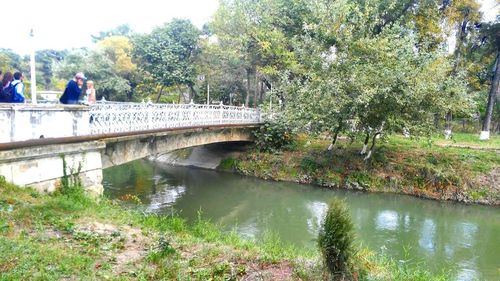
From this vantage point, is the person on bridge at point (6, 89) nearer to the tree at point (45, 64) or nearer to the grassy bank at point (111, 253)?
the grassy bank at point (111, 253)

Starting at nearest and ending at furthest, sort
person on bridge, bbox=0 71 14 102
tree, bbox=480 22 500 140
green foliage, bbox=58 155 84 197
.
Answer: green foliage, bbox=58 155 84 197 < person on bridge, bbox=0 71 14 102 < tree, bbox=480 22 500 140

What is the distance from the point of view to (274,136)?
22109 mm

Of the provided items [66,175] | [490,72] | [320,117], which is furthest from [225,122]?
[490,72]

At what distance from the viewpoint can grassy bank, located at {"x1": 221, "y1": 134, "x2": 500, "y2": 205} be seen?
16953 millimetres

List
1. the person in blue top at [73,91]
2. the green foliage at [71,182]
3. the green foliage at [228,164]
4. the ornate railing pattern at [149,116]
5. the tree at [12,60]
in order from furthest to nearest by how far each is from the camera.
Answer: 1. the tree at [12,60]
2. the green foliage at [228,164]
3. the ornate railing pattern at [149,116]
4. the person in blue top at [73,91]
5. the green foliage at [71,182]

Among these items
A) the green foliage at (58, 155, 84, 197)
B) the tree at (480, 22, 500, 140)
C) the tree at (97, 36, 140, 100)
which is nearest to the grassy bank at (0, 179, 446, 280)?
the green foliage at (58, 155, 84, 197)

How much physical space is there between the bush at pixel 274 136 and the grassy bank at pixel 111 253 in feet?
48.7

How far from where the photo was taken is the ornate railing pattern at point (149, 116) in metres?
9.74

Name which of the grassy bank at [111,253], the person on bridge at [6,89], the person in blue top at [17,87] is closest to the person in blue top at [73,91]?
the person in blue top at [17,87]

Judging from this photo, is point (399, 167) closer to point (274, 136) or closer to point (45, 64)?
point (274, 136)

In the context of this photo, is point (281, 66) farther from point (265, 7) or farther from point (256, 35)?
point (265, 7)

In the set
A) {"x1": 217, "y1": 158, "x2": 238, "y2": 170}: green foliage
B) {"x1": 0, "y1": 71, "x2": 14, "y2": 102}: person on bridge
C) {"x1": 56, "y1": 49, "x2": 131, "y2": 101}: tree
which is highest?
{"x1": 56, "y1": 49, "x2": 131, "y2": 101}: tree

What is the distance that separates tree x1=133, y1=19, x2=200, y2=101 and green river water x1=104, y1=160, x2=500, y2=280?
10.5 metres

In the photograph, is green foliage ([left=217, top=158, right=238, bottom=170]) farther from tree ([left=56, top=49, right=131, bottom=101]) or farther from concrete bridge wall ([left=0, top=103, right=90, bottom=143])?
tree ([left=56, top=49, right=131, bottom=101])
